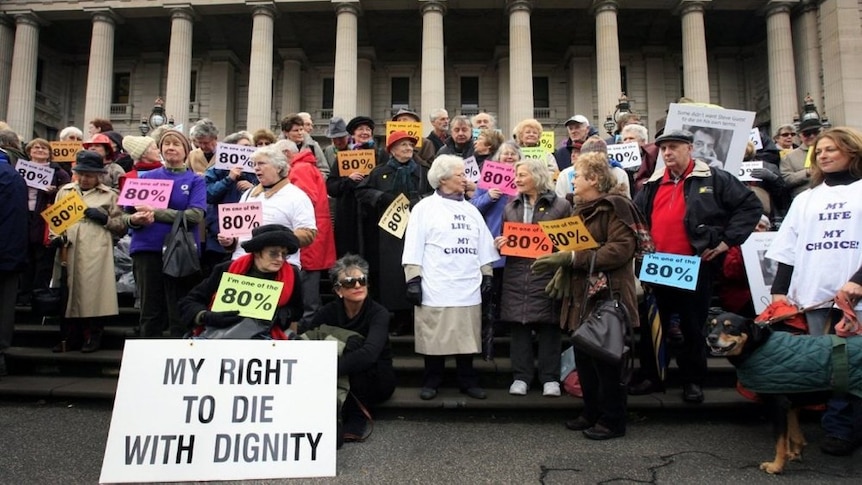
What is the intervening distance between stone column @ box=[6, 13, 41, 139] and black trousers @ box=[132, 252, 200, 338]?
28460 millimetres

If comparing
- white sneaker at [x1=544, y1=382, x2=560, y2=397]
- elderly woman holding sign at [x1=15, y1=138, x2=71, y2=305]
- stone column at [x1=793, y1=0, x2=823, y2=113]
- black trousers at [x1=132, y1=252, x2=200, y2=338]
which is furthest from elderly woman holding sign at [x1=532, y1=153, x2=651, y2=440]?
stone column at [x1=793, y1=0, x2=823, y2=113]

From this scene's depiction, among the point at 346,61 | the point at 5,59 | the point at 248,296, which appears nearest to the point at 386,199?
the point at 248,296

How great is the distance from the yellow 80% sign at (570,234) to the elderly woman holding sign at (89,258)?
456 cm

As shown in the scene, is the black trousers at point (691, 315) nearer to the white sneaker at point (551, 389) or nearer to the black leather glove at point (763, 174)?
the white sneaker at point (551, 389)

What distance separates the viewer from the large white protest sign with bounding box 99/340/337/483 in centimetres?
346

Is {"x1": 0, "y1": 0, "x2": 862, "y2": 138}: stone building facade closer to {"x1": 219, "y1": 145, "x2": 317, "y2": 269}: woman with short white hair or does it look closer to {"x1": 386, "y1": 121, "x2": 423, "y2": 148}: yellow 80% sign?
{"x1": 386, "y1": 121, "x2": 423, "y2": 148}: yellow 80% sign

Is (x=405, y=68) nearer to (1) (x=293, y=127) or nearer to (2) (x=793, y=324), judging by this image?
(1) (x=293, y=127)

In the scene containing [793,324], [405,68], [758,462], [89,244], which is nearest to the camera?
[758,462]

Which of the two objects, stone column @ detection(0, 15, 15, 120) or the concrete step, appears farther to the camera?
stone column @ detection(0, 15, 15, 120)

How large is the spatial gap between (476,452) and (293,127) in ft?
16.5

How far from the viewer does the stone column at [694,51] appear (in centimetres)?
2638

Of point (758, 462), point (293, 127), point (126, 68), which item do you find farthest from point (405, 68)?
point (758, 462)

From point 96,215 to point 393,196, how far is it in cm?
316

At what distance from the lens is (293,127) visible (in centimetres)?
744
